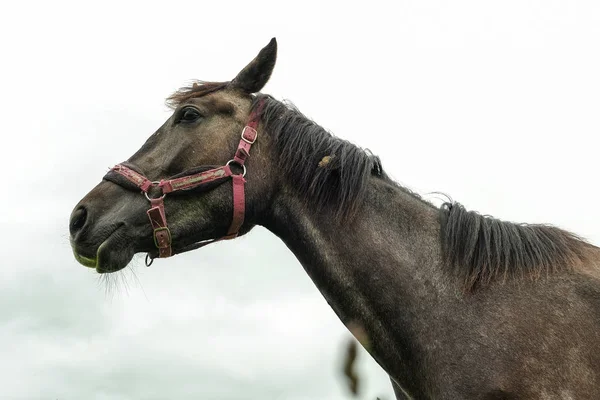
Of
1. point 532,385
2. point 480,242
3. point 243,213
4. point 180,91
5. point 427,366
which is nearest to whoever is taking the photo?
point 532,385

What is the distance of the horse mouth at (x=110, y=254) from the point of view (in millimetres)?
6009

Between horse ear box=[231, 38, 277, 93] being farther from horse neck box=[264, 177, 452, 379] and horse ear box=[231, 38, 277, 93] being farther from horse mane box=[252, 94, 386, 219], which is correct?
horse neck box=[264, 177, 452, 379]

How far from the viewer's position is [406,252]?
571 cm

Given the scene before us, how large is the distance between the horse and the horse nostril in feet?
0.03

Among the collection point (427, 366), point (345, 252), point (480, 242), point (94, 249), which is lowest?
point (94, 249)

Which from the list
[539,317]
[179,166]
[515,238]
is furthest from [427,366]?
[179,166]

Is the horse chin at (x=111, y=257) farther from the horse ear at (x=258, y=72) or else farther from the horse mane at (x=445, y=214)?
the horse ear at (x=258, y=72)

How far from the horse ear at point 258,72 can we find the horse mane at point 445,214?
0.50 feet

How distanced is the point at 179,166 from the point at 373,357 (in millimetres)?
2649

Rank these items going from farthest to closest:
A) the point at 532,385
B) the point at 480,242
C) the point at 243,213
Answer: the point at 243,213
the point at 480,242
the point at 532,385

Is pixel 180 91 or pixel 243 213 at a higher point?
pixel 180 91

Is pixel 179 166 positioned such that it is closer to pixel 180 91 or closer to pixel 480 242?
pixel 180 91

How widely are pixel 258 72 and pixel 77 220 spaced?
245 centimetres

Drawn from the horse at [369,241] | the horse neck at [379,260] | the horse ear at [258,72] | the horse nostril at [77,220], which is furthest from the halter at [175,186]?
the horse ear at [258,72]
